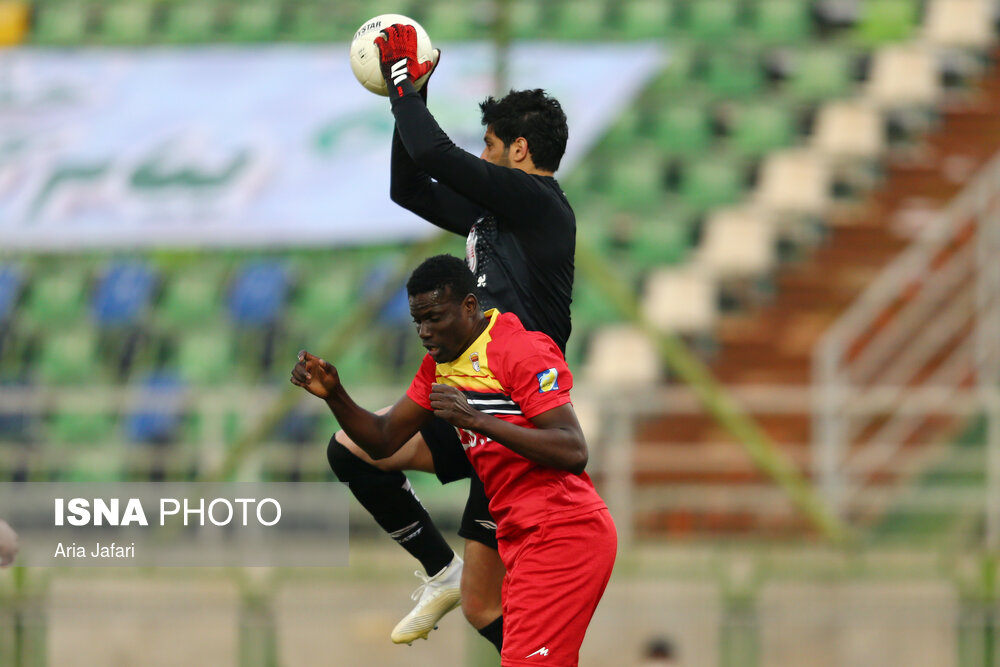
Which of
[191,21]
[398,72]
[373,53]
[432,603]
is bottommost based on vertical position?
[432,603]

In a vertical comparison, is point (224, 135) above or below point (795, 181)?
above

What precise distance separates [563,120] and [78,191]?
895 cm

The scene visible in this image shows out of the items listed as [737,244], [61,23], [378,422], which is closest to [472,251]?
[378,422]

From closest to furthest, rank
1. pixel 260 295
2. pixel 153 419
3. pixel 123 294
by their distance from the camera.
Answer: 1. pixel 153 419
2. pixel 260 295
3. pixel 123 294

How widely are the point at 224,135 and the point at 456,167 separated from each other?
30.4ft

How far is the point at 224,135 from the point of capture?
43.3 ft

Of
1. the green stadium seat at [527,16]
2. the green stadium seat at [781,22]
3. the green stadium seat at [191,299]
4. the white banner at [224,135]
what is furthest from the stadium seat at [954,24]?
the green stadium seat at [191,299]

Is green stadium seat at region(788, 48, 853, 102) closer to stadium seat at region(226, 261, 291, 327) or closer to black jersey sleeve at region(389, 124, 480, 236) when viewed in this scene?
stadium seat at region(226, 261, 291, 327)

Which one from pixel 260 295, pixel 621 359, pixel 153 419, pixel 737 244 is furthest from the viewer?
pixel 737 244

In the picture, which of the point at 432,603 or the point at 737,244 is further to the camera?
the point at 737,244

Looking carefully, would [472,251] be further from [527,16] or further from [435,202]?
[527,16]

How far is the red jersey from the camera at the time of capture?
14.1 ft

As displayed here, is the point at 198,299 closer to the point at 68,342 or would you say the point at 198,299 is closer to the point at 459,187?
the point at 68,342

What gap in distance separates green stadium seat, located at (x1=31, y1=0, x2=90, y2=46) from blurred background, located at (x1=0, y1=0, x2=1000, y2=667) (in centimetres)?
3
